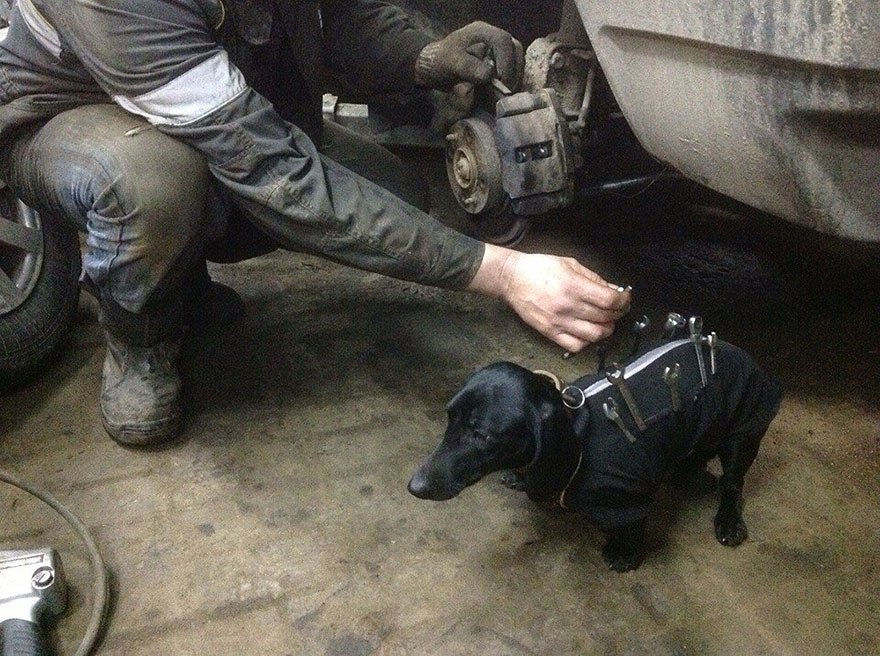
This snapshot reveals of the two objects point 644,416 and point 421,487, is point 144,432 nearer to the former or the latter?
point 421,487

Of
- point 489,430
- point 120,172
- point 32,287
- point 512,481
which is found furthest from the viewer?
point 32,287

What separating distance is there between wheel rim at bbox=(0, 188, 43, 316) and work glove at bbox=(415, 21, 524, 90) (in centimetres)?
101

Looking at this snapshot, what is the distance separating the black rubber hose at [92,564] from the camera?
1102 millimetres

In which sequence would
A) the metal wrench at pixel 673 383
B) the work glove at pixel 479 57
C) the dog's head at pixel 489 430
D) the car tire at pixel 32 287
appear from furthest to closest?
1. the work glove at pixel 479 57
2. the car tire at pixel 32 287
3. the metal wrench at pixel 673 383
4. the dog's head at pixel 489 430

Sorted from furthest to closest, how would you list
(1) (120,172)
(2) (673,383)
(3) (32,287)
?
(3) (32,287), (1) (120,172), (2) (673,383)

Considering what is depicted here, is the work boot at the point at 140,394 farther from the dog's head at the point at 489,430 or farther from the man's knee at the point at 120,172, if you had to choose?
the dog's head at the point at 489,430

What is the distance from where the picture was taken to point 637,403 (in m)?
1.16

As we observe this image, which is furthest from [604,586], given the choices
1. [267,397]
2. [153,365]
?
[153,365]

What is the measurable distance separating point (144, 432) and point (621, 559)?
0.93m

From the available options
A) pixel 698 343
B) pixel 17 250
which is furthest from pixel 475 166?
pixel 17 250

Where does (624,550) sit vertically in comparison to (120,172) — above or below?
below

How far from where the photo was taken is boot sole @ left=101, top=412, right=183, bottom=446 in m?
1.46

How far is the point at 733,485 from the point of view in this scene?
131 centimetres

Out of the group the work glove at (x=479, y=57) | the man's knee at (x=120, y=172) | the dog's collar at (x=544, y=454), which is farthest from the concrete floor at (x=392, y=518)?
the work glove at (x=479, y=57)
